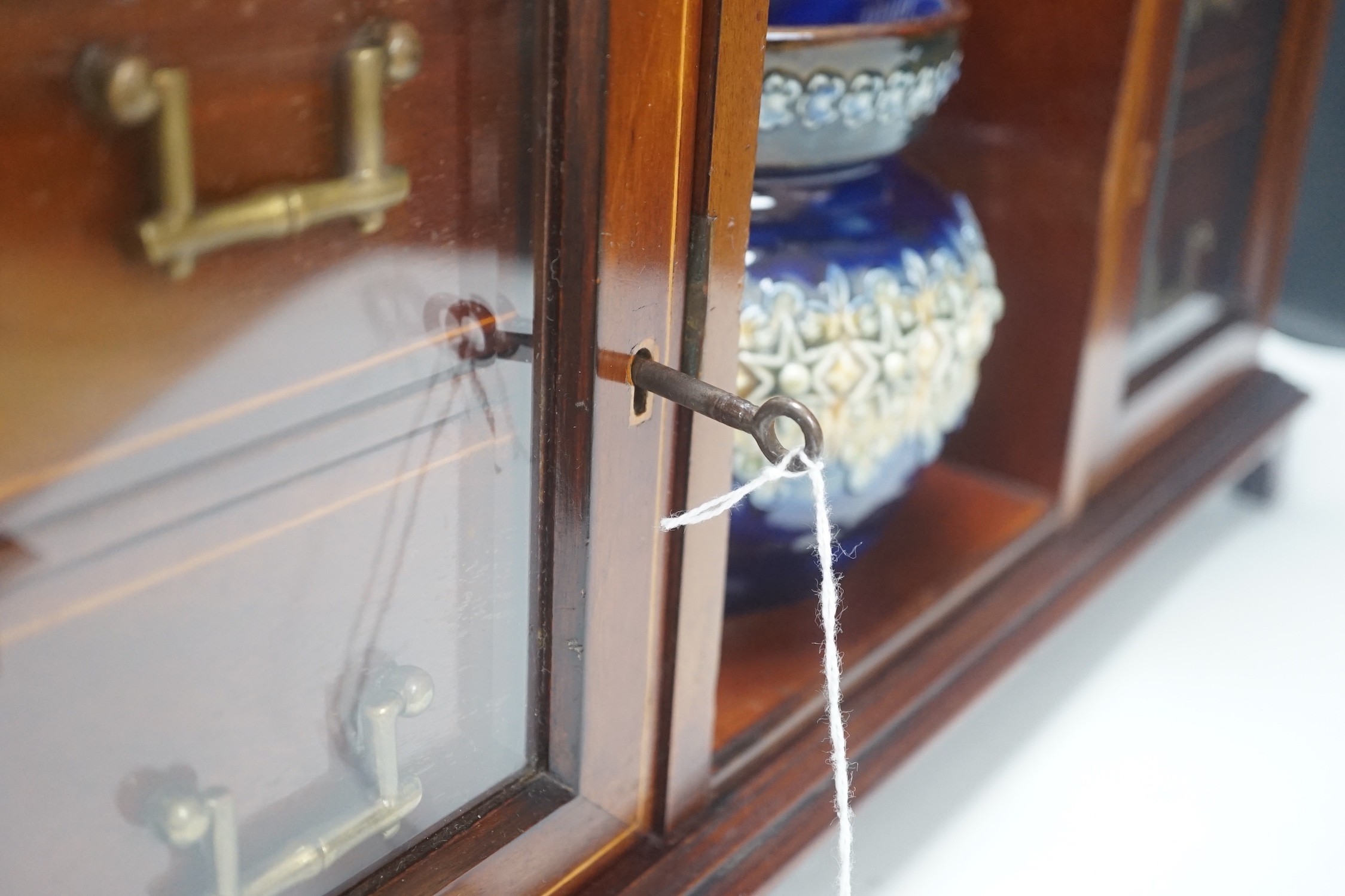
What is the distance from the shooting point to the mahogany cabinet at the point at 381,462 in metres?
0.24

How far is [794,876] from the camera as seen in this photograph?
0.52 meters

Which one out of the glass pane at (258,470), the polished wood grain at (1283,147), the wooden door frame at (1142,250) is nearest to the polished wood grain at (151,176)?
the glass pane at (258,470)

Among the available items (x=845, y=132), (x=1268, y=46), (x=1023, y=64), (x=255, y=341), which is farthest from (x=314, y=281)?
(x=1268, y=46)

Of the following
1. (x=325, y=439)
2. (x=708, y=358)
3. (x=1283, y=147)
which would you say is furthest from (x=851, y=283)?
(x=1283, y=147)

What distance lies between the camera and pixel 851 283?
0.48 m

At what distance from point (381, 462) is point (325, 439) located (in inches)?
0.8

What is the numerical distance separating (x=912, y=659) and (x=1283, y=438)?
1.38 ft

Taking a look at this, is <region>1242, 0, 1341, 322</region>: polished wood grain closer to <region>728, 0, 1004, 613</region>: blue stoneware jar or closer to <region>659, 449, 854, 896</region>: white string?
<region>728, 0, 1004, 613</region>: blue stoneware jar

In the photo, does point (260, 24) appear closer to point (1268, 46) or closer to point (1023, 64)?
point (1023, 64)

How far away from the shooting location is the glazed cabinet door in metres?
0.24

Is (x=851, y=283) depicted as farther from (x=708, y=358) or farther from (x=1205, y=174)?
(x=1205, y=174)

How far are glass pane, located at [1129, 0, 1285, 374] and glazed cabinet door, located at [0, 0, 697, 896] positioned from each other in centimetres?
40

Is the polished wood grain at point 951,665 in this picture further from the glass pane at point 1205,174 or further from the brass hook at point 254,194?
the brass hook at point 254,194

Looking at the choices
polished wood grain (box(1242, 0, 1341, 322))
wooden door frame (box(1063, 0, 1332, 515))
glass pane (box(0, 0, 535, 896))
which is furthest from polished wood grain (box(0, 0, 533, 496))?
polished wood grain (box(1242, 0, 1341, 322))
